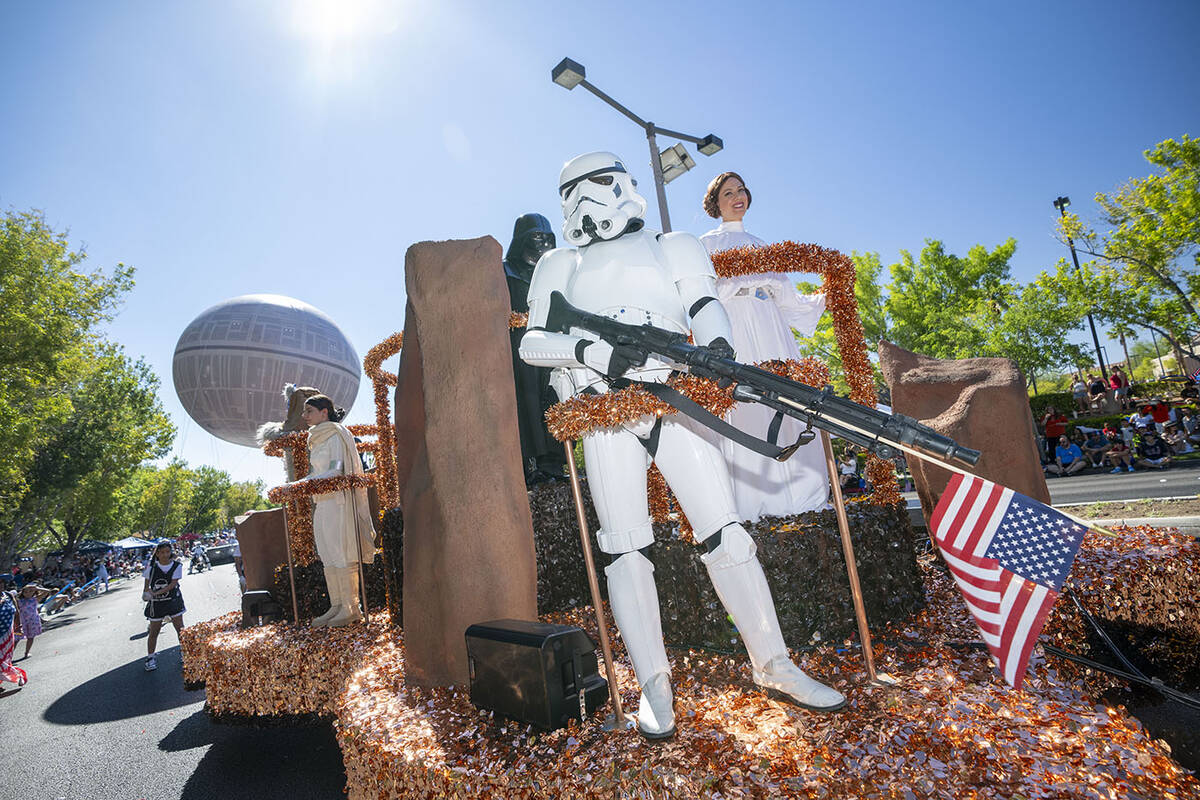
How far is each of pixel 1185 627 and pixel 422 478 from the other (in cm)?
441

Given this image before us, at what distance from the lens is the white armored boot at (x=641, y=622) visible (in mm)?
2486

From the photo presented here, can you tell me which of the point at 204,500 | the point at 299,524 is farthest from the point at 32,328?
the point at 204,500

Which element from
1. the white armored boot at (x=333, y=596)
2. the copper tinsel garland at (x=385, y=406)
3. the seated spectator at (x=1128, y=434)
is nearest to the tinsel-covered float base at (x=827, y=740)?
the white armored boot at (x=333, y=596)

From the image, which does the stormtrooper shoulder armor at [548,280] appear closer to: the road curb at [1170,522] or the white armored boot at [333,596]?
the white armored boot at [333,596]

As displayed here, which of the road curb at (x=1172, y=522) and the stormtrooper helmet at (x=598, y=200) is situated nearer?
the stormtrooper helmet at (x=598, y=200)

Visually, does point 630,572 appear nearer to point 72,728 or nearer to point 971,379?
point 971,379

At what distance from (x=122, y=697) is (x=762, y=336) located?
8367mm

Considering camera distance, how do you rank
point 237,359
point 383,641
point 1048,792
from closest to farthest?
point 1048,792 < point 383,641 < point 237,359

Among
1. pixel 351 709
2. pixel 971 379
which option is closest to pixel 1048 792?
pixel 351 709

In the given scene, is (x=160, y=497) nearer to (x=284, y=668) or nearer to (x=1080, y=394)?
(x=284, y=668)

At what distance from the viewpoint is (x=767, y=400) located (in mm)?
2422

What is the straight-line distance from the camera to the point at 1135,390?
2180cm

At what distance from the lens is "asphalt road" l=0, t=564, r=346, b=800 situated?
404 cm

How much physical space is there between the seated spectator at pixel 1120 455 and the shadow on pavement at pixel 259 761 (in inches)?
622
